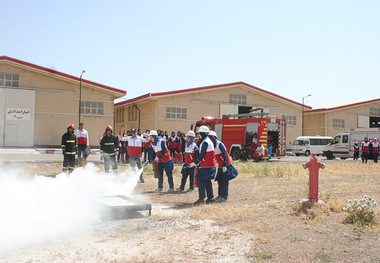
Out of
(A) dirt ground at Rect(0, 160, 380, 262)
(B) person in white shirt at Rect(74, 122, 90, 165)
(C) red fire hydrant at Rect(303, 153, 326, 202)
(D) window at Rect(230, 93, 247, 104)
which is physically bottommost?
(A) dirt ground at Rect(0, 160, 380, 262)

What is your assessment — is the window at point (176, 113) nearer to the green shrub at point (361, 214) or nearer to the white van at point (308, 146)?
the white van at point (308, 146)

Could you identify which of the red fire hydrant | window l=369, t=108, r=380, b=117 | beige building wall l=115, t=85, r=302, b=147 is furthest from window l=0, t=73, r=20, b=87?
window l=369, t=108, r=380, b=117

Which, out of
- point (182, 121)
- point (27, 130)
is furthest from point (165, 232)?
point (182, 121)

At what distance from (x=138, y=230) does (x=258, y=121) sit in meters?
20.0

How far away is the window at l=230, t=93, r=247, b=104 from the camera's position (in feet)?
143

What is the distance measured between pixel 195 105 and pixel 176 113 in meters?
2.38

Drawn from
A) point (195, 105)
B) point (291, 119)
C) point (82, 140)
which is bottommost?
point (82, 140)

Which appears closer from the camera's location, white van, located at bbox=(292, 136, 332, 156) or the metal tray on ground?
the metal tray on ground

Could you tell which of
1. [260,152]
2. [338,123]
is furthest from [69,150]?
[338,123]

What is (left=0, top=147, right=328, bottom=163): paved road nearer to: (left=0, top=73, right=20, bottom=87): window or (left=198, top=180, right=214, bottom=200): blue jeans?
(left=0, top=73, right=20, bottom=87): window

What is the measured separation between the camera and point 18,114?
34281mm

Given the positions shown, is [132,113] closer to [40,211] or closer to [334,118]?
[334,118]

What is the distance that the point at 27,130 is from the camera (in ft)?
114

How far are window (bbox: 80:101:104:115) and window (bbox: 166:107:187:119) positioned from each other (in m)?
6.70
